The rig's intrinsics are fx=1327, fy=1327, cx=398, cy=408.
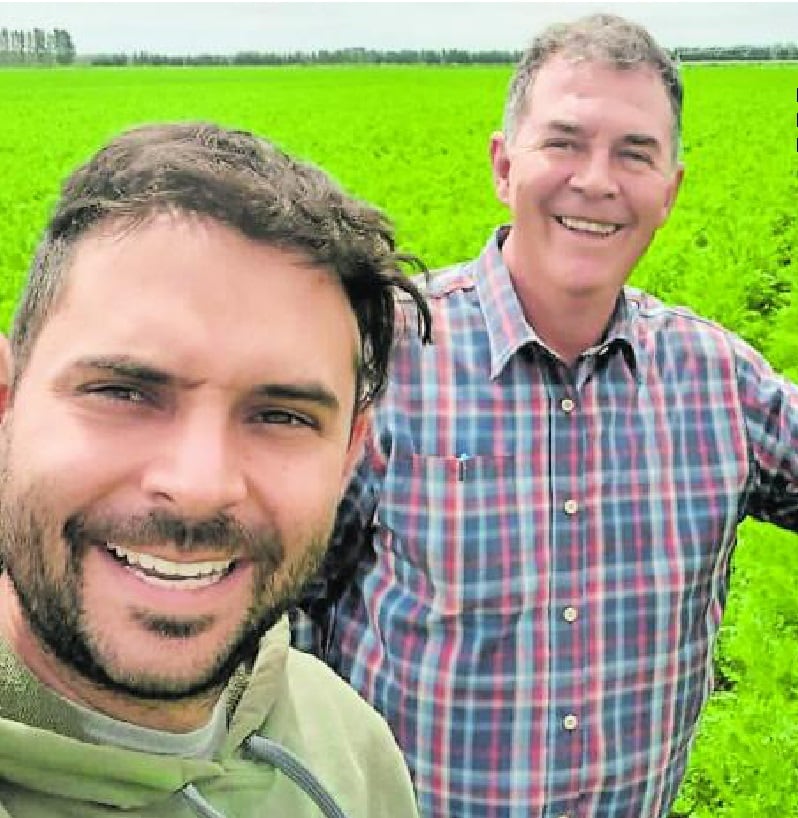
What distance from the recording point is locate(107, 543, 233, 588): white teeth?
4.03 ft

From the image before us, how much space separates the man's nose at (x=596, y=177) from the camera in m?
2.59

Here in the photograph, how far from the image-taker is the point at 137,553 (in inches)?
48.3

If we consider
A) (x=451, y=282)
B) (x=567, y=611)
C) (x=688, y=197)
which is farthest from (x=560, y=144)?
(x=688, y=197)

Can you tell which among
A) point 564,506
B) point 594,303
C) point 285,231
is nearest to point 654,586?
point 564,506

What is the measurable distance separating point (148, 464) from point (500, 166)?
1.72 metres

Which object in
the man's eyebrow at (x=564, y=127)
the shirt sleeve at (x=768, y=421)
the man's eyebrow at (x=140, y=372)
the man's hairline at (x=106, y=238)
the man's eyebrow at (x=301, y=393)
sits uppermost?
the man's eyebrow at (x=564, y=127)

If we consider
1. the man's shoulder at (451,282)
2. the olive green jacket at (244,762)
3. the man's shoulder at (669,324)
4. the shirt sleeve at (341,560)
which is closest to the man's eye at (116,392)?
the olive green jacket at (244,762)

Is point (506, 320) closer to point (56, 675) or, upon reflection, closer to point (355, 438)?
point (355, 438)

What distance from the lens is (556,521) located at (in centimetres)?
240

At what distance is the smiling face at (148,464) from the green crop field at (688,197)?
437mm

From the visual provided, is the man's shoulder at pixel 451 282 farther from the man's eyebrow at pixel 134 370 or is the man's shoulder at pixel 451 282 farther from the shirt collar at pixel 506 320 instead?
the man's eyebrow at pixel 134 370

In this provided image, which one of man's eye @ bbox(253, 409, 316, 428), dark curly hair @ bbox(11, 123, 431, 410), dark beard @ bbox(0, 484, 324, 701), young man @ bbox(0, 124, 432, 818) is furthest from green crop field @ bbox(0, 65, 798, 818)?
dark beard @ bbox(0, 484, 324, 701)

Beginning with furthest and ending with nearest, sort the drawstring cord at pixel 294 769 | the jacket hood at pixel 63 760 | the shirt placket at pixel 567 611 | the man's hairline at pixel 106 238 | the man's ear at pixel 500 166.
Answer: the man's ear at pixel 500 166, the shirt placket at pixel 567 611, the drawstring cord at pixel 294 769, the man's hairline at pixel 106 238, the jacket hood at pixel 63 760

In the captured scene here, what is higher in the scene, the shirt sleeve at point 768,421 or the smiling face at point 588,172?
the smiling face at point 588,172
